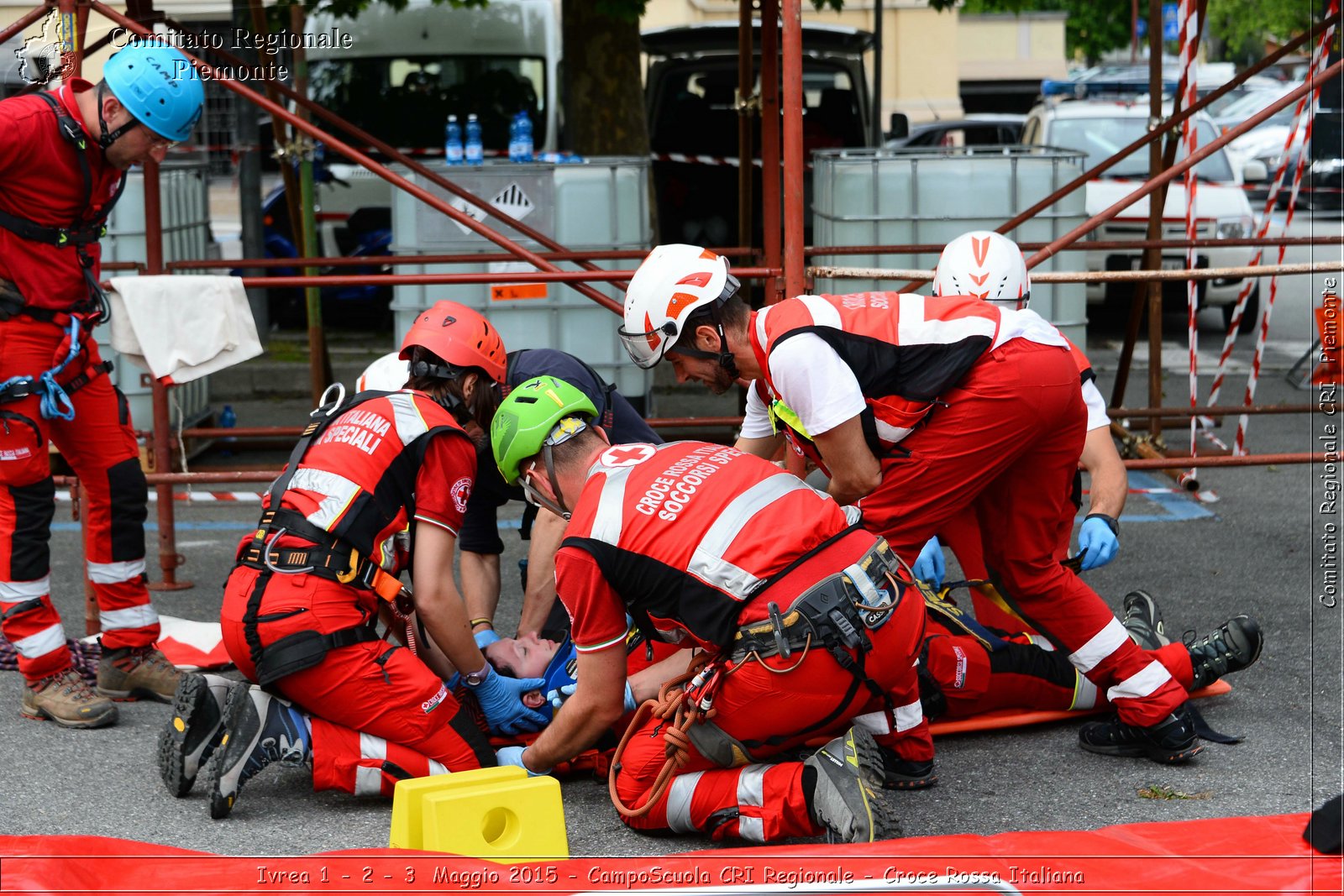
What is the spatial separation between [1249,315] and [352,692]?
35.8 feet

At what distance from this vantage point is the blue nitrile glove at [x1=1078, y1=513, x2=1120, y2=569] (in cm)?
422

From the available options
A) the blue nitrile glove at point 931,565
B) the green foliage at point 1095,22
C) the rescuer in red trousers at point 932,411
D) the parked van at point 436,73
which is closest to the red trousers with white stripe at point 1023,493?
the rescuer in red trousers at point 932,411

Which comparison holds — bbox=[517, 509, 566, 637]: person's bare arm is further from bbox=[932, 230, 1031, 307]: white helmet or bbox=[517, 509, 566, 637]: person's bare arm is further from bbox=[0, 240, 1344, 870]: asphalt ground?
bbox=[932, 230, 1031, 307]: white helmet

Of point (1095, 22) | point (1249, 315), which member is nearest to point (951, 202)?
point (1249, 315)

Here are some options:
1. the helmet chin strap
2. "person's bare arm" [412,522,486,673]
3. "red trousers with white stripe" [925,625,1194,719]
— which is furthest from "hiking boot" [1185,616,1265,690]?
the helmet chin strap

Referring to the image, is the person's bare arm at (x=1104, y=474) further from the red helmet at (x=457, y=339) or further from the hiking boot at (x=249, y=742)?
the hiking boot at (x=249, y=742)

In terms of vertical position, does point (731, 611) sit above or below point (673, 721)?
above

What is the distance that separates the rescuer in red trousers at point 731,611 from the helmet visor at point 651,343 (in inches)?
16.7

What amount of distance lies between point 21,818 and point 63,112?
2.07 meters

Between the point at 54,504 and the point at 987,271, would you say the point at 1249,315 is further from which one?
the point at 54,504

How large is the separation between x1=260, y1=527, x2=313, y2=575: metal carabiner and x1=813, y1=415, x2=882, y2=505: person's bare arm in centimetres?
137

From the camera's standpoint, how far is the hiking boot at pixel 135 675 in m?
4.46

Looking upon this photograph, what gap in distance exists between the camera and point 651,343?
3816 mm

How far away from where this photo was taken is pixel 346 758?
11.8 ft
